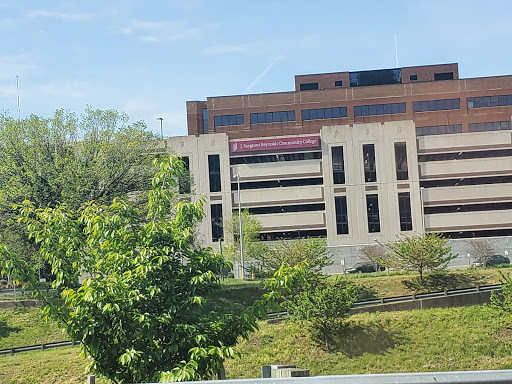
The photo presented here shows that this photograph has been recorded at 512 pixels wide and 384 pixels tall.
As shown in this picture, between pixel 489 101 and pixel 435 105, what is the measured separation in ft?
24.8

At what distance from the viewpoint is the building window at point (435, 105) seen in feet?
294

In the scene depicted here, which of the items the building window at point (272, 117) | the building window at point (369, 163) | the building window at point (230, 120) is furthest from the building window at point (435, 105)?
the building window at point (230, 120)

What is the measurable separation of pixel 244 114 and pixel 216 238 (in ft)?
72.2

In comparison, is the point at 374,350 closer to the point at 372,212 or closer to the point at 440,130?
the point at 372,212

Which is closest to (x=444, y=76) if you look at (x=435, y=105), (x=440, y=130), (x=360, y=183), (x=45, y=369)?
(x=435, y=105)

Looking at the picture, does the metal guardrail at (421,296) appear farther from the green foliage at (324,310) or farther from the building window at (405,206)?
the building window at (405,206)

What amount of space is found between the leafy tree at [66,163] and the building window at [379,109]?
48.8 metres

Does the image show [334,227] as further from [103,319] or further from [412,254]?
[103,319]

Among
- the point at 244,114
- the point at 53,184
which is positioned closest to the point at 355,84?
the point at 244,114

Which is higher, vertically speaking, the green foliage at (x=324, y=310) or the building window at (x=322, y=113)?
the building window at (x=322, y=113)

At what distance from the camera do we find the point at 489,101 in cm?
9012

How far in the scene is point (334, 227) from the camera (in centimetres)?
7506

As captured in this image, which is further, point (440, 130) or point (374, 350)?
point (440, 130)

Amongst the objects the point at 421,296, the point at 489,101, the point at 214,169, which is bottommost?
the point at 421,296
